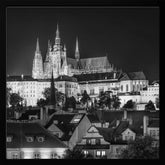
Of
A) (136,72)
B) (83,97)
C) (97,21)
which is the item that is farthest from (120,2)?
(83,97)

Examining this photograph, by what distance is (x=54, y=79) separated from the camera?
13.2 ft

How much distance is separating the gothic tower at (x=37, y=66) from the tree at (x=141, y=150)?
1.17m

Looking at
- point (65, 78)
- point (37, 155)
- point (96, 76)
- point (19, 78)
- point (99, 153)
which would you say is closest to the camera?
point (37, 155)

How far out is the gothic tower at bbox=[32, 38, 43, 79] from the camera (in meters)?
3.93

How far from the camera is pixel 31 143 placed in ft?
12.3

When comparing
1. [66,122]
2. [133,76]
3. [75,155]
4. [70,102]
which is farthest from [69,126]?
[133,76]

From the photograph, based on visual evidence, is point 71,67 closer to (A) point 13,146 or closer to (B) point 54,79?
(B) point 54,79

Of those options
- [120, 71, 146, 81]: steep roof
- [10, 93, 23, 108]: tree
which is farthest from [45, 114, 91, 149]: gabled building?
[120, 71, 146, 81]: steep roof

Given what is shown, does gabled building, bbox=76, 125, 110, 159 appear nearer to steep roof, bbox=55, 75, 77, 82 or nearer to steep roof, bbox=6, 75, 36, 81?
steep roof, bbox=55, 75, 77, 82

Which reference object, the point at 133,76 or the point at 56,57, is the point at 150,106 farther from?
the point at 56,57

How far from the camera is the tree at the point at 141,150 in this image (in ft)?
11.8

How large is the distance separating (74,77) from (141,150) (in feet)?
3.48

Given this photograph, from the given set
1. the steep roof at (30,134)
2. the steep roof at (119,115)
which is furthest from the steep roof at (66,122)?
the steep roof at (119,115)

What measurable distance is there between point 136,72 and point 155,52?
347mm
